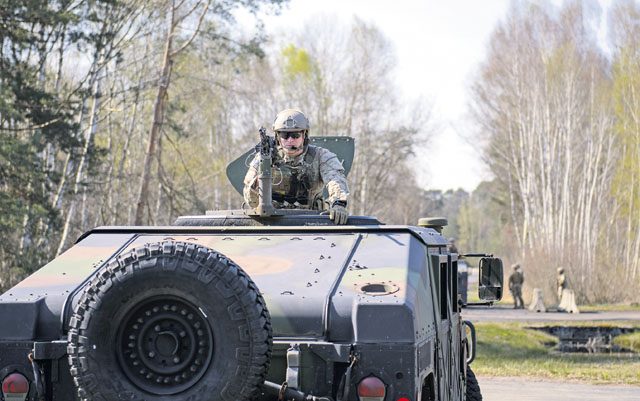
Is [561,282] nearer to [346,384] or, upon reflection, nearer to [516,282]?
[516,282]

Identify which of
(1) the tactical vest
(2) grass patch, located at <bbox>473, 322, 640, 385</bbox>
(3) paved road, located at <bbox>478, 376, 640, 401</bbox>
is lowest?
(3) paved road, located at <bbox>478, 376, 640, 401</bbox>

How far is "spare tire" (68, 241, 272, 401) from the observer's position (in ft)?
18.7

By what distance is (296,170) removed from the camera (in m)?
8.48

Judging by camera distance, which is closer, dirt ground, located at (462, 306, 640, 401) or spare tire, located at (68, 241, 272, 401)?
spare tire, located at (68, 241, 272, 401)

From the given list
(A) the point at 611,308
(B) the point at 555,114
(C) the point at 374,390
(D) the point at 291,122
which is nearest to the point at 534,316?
(A) the point at 611,308

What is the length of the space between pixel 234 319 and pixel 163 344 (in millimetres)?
414

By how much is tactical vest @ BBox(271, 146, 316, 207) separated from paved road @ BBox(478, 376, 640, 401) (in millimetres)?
6833

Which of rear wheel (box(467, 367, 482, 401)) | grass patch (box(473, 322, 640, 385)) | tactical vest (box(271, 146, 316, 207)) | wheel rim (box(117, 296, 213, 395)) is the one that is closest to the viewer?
wheel rim (box(117, 296, 213, 395))

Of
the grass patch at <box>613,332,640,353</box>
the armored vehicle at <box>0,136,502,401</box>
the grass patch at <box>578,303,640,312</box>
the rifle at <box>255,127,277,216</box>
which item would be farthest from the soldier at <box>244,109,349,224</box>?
the grass patch at <box>578,303,640,312</box>

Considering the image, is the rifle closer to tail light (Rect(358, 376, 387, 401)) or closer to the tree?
tail light (Rect(358, 376, 387, 401))

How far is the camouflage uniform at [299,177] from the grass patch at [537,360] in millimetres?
9784

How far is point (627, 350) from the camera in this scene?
2606 centimetres

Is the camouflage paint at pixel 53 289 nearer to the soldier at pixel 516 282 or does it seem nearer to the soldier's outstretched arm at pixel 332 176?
the soldier's outstretched arm at pixel 332 176

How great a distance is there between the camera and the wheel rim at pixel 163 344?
5867mm
